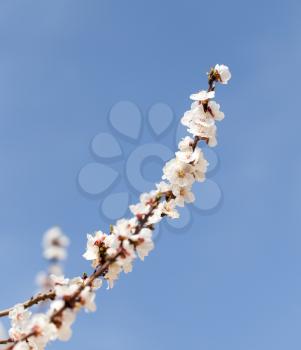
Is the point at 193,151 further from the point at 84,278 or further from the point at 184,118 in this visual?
the point at 84,278

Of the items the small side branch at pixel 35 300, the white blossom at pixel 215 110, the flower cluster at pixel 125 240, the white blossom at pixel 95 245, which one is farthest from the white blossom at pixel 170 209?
the small side branch at pixel 35 300

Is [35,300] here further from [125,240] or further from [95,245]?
[125,240]

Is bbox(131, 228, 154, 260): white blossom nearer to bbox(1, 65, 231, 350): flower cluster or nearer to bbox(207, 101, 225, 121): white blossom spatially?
bbox(1, 65, 231, 350): flower cluster

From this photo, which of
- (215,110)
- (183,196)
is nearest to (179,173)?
(183,196)

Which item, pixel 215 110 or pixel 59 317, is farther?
pixel 215 110

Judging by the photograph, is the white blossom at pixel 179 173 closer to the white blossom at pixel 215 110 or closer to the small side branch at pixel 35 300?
the white blossom at pixel 215 110

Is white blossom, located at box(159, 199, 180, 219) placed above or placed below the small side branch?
above

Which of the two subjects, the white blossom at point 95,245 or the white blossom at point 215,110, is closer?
the white blossom at point 95,245

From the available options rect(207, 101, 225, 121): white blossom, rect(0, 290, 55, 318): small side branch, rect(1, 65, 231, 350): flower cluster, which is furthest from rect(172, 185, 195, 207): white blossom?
rect(0, 290, 55, 318): small side branch
